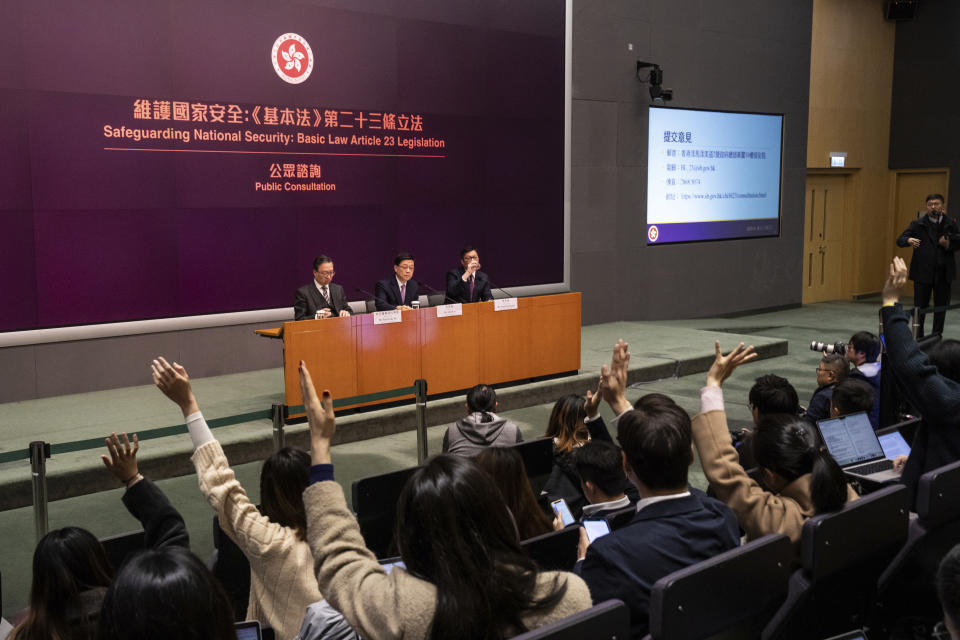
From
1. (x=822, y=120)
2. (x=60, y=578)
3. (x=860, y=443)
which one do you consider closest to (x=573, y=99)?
(x=822, y=120)

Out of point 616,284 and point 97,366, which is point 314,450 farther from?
point 616,284

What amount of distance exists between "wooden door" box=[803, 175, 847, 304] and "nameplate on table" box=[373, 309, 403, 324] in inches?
392

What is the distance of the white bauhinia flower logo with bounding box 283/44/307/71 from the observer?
897 centimetres

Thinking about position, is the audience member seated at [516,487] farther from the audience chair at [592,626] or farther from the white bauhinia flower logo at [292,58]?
the white bauhinia flower logo at [292,58]

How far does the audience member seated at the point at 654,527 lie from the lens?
2.16 metres

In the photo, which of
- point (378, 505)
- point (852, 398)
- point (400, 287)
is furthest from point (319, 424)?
point (400, 287)

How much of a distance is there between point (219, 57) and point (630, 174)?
5739mm

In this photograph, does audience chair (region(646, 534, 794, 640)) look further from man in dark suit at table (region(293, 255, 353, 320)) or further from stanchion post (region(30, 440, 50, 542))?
man in dark suit at table (region(293, 255, 353, 320))

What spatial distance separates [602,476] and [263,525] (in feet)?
3.82

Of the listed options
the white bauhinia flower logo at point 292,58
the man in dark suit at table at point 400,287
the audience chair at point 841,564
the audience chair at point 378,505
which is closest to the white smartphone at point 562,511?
the audience chair at point 378,505

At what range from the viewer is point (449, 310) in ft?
Result: 25.8

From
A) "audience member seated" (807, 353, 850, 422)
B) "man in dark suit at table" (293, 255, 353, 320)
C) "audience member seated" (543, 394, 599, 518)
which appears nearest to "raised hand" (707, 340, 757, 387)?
"audience member seated" (543, 394, 599, 518)

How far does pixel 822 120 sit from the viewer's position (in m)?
15.2

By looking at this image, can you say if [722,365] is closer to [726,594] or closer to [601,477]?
[601,477]
